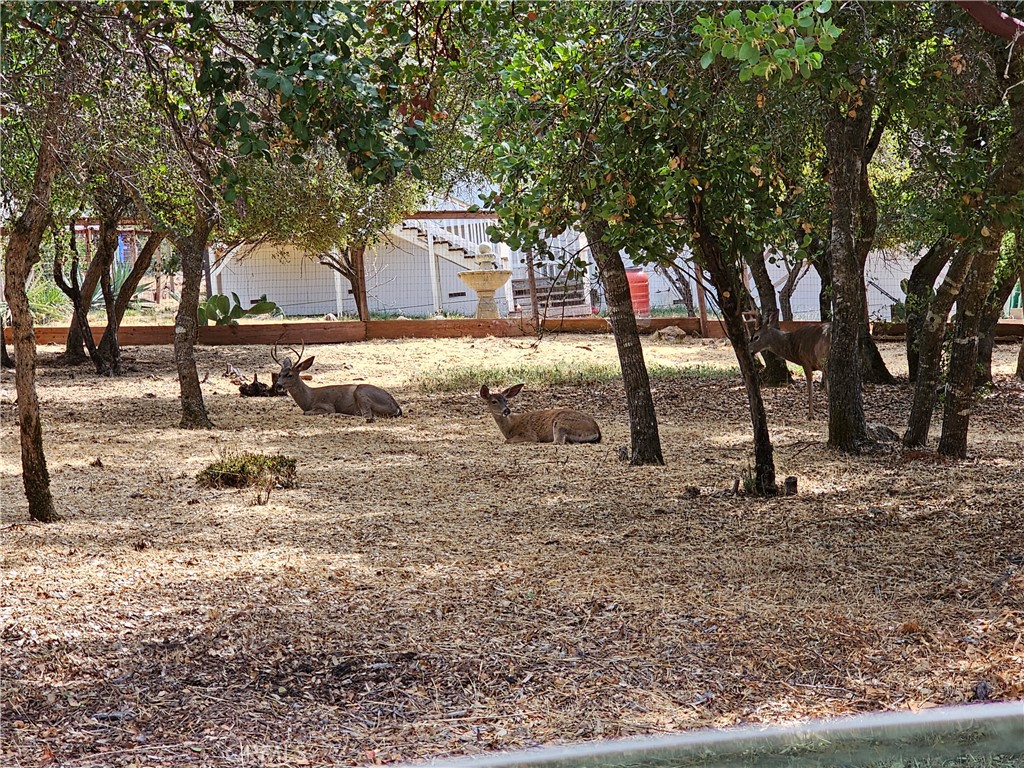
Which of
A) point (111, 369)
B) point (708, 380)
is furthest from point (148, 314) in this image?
point (708, 380)

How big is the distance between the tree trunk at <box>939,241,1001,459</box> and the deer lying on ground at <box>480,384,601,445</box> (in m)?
3.18

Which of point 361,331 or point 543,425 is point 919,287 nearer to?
point 543,425

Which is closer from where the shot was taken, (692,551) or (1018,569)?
(1018,569)

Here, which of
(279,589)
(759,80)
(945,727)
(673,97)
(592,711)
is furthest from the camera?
(759,80)

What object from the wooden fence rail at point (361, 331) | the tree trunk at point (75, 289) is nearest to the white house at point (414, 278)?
the wooden fence rail at point (361, 331)

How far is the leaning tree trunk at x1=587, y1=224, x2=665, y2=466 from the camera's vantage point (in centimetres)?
836

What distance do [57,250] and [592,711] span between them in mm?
12799

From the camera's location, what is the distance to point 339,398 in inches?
→ 496

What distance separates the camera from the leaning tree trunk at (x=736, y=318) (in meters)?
6.65

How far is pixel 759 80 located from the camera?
6199 mm

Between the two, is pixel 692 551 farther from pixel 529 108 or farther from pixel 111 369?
pixel 111 369

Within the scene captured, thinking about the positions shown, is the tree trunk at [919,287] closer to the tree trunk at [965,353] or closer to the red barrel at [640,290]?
the tree trunk at [965,353]

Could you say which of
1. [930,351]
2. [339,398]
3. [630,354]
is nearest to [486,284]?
[339,398]

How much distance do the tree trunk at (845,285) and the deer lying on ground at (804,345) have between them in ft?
8.28
